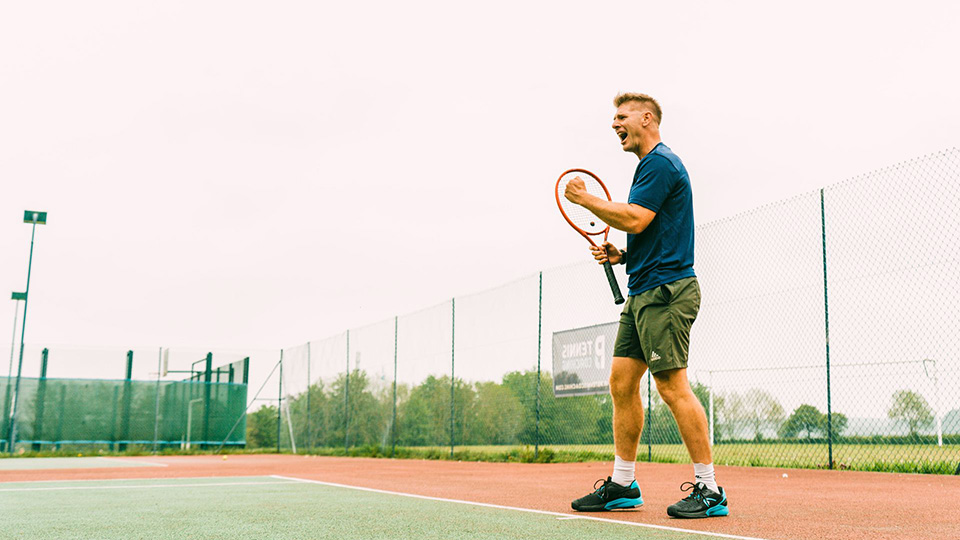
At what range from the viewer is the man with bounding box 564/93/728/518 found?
3.28 meters

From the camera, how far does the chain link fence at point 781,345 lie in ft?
22.7

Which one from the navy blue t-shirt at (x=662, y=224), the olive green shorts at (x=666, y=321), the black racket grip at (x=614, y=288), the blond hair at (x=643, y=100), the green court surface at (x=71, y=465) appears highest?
the blond hair at (x=643, y=100)

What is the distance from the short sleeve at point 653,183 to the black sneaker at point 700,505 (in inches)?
43.9

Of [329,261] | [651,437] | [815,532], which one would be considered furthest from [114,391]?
[815,532]

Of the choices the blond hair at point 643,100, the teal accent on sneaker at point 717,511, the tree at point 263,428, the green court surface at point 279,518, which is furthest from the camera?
the tree at point 263,428

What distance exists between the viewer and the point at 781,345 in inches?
329

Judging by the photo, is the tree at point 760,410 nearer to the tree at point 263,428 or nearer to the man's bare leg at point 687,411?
the man's bare leg at point 687,411

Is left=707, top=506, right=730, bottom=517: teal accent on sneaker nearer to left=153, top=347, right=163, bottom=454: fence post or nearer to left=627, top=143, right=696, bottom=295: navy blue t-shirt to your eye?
left=627, top=143, right=696, bottom=295: navy blue t-shirt

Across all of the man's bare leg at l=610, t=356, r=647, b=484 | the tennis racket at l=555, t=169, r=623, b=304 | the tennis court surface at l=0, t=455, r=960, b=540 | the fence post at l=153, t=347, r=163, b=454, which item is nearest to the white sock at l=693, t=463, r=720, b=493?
the tennis court surface at l=0, t=455, r=960, b=540

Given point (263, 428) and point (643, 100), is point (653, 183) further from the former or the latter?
point (263, 428)

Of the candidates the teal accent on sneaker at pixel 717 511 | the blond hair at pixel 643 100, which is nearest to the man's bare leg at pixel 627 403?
the teal accent on sneaker at pixel 717 511

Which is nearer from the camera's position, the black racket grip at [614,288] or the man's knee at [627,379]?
the man's knee at [627,379]

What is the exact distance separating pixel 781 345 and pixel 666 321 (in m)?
5.58

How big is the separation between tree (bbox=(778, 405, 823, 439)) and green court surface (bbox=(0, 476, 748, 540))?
5183 mm
